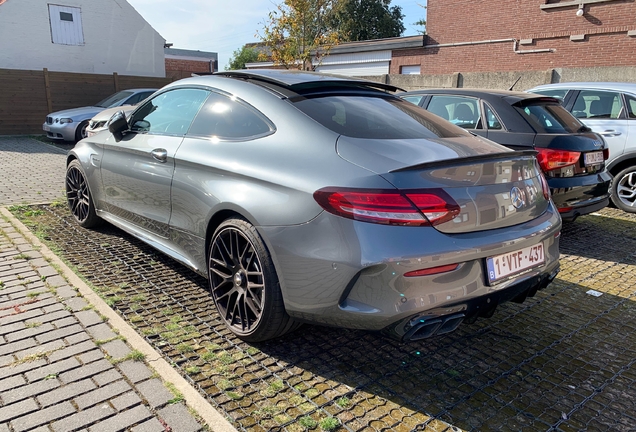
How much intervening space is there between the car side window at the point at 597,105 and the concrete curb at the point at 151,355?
7.02 metres

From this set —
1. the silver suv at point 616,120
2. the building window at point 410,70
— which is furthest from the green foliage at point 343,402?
the building window at point 410,70

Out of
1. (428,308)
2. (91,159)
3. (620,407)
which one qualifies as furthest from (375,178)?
(91,159)

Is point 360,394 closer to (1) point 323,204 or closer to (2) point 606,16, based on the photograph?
(1) point 323,204

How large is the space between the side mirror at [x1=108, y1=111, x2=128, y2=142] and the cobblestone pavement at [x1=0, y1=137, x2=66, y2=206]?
2916 mm

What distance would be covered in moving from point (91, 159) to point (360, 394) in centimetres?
367

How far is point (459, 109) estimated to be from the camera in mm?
5949

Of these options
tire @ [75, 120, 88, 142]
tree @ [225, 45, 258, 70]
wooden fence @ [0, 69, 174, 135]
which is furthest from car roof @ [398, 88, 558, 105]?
tree @ [225, 45, 258, 70]

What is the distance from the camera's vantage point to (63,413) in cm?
229

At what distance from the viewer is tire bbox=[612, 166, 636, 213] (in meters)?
6.90

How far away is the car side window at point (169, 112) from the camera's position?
3.62 meters

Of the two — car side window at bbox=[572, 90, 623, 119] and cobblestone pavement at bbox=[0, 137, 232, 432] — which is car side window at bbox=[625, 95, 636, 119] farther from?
cobblestone pavement at bbox=[0, 137, 232, 432]

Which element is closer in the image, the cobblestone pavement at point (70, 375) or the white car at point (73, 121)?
the cobblestone pavement at point (70, 375)

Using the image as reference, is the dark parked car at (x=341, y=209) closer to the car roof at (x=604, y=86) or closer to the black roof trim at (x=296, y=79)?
the black roof trim at (x=296, y=79)

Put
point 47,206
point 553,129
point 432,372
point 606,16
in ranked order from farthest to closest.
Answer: point 606,16, point 47,206, point 553,129, point 432,372
